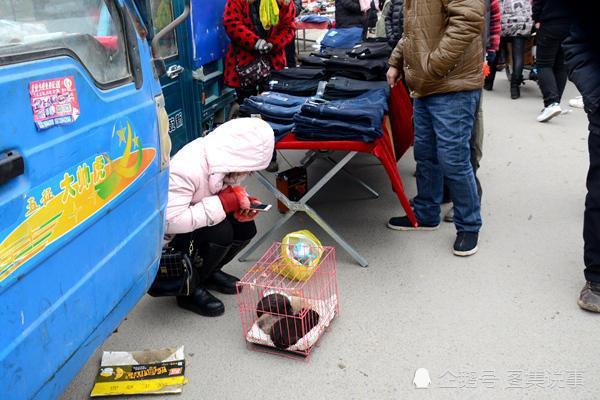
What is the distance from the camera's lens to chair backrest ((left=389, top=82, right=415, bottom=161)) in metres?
4.30

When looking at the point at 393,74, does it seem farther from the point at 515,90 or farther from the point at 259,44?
the point at 515,90

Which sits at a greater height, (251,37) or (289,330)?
(251,37)

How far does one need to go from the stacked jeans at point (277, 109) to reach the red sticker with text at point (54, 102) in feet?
6.37

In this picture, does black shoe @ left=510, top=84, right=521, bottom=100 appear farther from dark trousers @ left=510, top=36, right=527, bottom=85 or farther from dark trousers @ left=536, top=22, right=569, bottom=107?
dark trousers @ left=536, top=22, right=569, bottom=107

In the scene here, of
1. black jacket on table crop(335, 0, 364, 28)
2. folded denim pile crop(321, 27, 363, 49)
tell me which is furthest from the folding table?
black jacket on table crop(335, 0, 364, 28)

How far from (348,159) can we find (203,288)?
1.13m

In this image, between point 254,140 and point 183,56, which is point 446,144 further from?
point 183,56

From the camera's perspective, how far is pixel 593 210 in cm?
304

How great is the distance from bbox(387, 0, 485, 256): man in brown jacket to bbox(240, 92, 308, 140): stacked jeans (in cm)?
68

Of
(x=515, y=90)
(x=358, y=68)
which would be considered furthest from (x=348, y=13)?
(x=358, y=68)

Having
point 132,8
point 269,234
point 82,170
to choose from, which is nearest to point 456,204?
point 269,234

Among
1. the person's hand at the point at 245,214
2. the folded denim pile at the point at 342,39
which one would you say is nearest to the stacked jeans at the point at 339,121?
the person's hand at the point at 245,214

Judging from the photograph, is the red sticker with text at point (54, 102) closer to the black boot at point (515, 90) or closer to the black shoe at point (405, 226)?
the black shoe at point (405, 226)

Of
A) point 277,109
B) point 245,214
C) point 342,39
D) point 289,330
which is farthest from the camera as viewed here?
point 342,39
